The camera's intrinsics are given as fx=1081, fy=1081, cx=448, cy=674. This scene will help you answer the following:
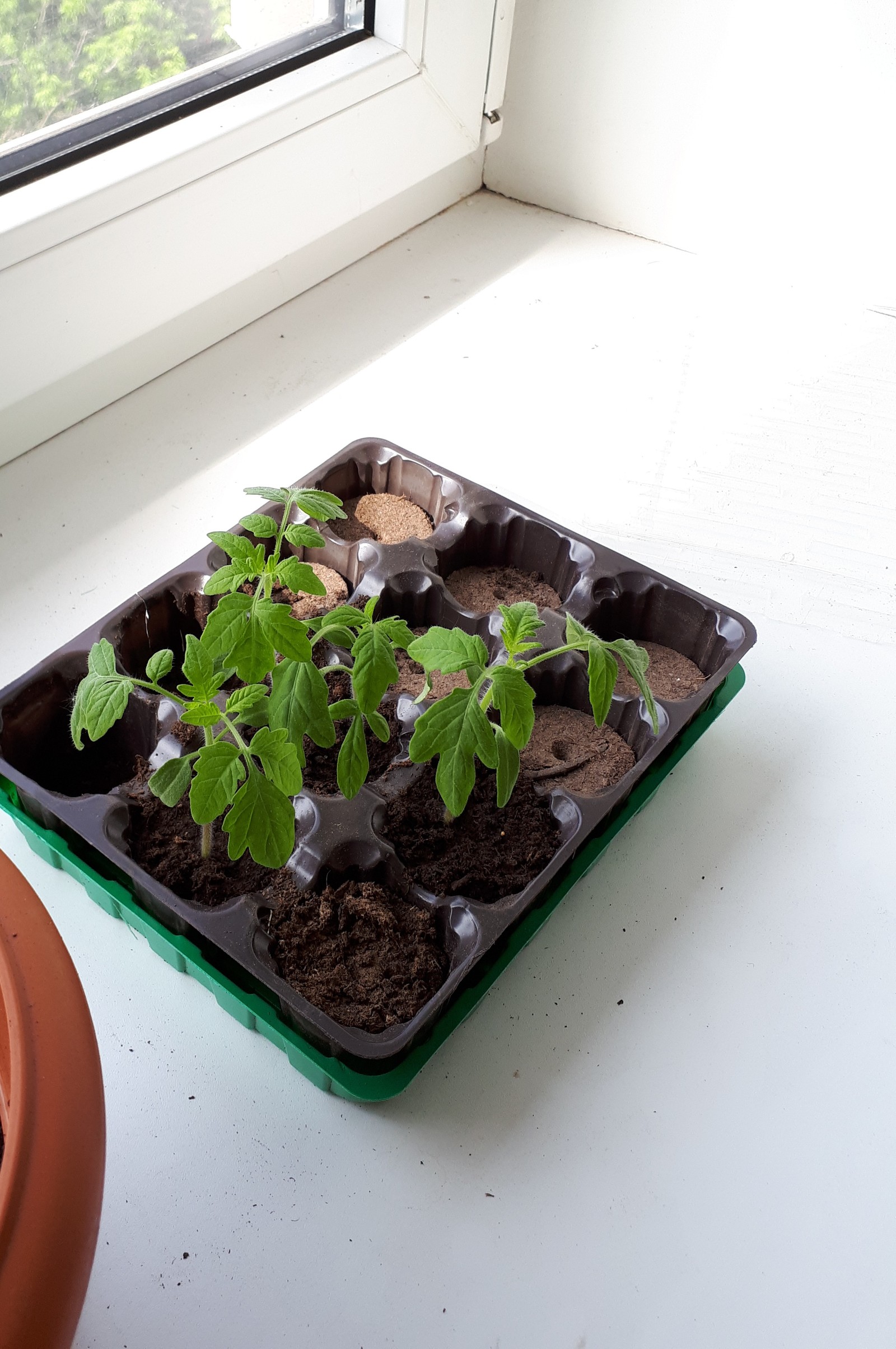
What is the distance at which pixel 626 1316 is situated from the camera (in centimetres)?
80

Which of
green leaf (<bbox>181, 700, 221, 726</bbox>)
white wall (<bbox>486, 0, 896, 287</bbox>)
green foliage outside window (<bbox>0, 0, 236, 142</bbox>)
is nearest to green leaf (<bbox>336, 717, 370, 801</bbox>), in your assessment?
green leaf (<bbox>181, 700, 221, 726</bbox>)

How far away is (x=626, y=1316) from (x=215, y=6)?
5.06 ft

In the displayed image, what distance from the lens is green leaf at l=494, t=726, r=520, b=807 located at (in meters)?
0.82

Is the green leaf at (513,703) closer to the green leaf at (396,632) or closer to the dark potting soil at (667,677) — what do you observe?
the green leaf at (396,632)

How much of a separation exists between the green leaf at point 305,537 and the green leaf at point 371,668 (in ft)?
0.44

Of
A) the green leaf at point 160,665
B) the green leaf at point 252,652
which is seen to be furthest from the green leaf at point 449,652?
the green leaf at point 160,665

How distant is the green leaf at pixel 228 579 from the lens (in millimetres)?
875

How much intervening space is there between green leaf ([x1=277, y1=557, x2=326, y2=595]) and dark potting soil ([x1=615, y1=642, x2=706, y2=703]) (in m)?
0.37

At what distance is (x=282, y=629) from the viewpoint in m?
0.80

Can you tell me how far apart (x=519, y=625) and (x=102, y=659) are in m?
0.34

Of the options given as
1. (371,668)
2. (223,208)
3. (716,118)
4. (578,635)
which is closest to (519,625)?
(578,635)

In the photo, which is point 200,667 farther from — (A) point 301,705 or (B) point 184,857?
(B) point 184,857

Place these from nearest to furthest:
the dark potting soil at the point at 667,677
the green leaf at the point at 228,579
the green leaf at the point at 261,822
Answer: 1. the green leaf at the point at 261,822
2. the green leaf at the point at 228,579
3. the dark potting soil at the point at 667,677

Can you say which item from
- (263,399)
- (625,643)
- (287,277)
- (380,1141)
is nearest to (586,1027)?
(380,1141)
